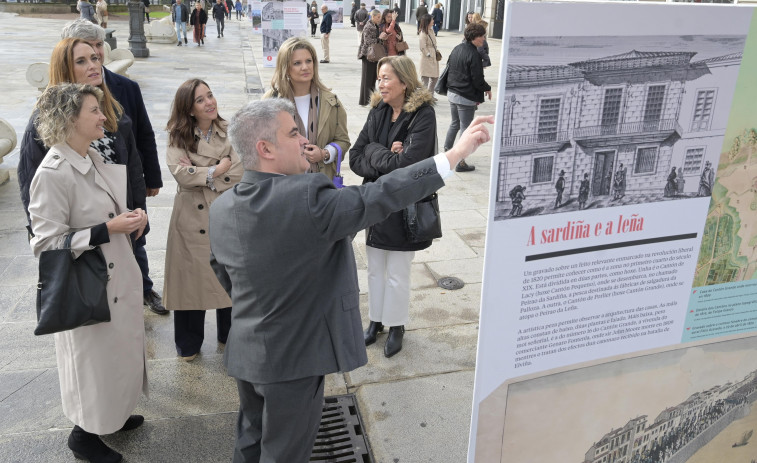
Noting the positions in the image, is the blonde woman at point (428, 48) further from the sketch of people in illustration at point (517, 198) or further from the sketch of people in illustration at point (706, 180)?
the sketch of people in illustration at point (517, 198)

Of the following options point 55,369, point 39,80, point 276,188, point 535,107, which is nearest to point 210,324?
point 55,369

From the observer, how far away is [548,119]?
1.86 meters

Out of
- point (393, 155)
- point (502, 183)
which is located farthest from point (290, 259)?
point (393, 155)

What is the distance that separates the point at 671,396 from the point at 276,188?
5.71ft

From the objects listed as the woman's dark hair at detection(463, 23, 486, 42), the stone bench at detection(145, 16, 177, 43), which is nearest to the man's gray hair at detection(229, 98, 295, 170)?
→ the woman's dark hair at detection(463, 23, 486, 42)

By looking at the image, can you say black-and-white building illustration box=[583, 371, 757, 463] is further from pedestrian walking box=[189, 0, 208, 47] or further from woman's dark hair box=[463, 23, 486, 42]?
pedestrian walking box=[189, 0, 208, 47]

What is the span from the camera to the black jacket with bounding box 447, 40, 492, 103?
8109mm

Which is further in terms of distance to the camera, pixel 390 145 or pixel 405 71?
pixel 390 145

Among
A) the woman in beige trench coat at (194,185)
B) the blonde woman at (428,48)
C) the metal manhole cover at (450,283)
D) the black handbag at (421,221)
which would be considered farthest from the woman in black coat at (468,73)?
the woman in beige trench coat at (194,185)

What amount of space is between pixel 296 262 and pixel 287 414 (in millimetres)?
655

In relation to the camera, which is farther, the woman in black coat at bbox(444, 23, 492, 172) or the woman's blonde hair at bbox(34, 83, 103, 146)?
the woman in black coat at bbox(444, 23, 492, 172)

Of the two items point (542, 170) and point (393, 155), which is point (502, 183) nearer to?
point (542, 170)

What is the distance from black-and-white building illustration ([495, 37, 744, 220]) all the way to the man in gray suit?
0.29 meters

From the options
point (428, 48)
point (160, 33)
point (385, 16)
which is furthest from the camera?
point (160, 33)
